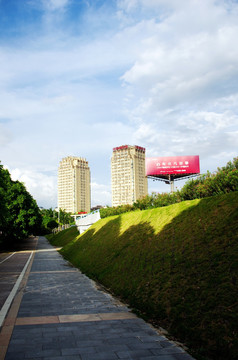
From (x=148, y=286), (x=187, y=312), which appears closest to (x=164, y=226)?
(x=148, y=286)

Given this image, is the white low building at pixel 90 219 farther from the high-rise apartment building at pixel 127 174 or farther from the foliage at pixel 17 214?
the high-rise apartment building at pixel 127 174

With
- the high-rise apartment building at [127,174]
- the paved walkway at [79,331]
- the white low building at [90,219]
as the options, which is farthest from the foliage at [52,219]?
the paved walkway at [79,331]

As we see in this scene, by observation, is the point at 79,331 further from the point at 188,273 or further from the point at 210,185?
the point at 210,185

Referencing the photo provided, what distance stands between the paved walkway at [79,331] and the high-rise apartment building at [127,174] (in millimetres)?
168947

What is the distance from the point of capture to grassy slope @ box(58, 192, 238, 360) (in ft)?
20.6

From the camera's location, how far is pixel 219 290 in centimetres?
707

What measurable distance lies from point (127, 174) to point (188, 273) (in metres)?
174

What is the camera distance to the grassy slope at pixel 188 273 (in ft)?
20.6

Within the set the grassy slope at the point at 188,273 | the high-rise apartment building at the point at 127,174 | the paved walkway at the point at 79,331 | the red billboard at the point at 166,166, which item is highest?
the high-rise apartment building at the point at 127,174

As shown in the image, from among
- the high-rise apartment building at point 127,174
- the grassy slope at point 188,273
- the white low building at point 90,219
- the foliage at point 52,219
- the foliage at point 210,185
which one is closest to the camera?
the grassy slope at point 188,273

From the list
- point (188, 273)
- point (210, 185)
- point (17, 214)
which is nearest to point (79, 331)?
point (188, 273)

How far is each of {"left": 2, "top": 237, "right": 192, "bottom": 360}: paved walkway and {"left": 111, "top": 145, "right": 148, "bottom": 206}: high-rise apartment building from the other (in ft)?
554

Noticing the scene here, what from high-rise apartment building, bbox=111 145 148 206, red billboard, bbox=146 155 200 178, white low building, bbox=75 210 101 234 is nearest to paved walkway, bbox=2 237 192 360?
white low building, bbox=75 210 101 234

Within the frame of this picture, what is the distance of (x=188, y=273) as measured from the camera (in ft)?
28.5
